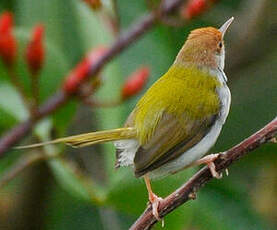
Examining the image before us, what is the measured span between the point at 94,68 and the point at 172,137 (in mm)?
866

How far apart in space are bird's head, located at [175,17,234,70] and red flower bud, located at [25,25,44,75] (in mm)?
1376

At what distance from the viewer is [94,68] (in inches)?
91.4

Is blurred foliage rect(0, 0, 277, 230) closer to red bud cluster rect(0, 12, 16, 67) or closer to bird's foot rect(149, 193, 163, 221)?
bird's foot rect(149, 193, 163, 221)

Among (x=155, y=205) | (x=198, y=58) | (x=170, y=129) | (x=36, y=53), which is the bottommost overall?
(x=155, y=205)

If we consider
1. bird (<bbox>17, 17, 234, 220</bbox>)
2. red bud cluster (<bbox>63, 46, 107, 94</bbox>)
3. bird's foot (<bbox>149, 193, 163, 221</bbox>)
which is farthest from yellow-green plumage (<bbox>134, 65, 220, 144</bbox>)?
red bud cluster (<bbox>63, 46, 107, 94</bbox>)

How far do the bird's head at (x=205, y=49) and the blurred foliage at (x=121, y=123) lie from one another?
0.31 m

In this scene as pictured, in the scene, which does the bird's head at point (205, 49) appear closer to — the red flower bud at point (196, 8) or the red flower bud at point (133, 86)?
the red flower bud at point (196, 8)

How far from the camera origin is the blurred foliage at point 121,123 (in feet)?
11.7

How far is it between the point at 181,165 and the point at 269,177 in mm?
1562

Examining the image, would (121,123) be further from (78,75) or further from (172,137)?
(78,75)

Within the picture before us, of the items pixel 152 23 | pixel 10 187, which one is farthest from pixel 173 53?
pixel 152 23

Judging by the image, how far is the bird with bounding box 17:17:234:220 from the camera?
9.99 ft

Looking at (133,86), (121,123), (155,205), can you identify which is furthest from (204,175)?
(121,123)

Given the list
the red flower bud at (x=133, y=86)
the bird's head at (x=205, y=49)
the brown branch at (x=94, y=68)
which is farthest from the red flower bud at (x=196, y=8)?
the bird's head at (x=205, y=49)
